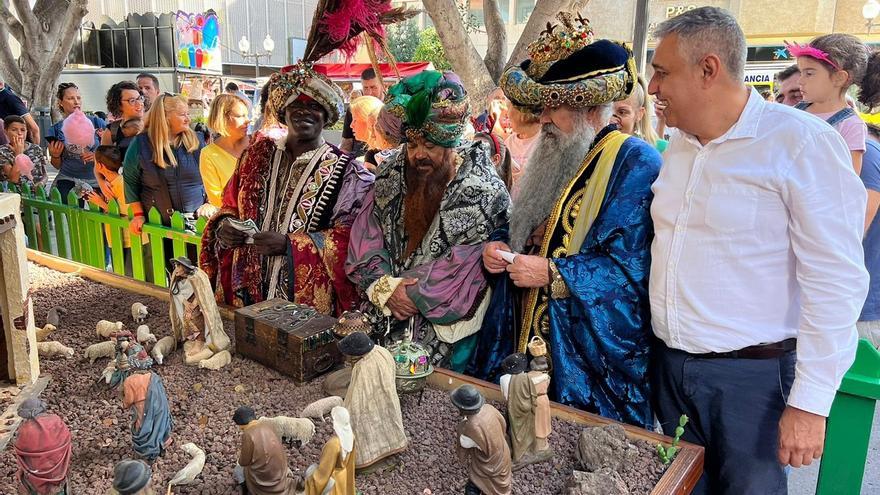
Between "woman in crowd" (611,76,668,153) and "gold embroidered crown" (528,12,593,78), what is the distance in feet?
2.04

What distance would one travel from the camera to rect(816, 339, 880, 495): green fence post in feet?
6.66

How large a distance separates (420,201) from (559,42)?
0.77 metres

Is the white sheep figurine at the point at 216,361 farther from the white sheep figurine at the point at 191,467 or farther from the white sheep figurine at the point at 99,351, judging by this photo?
the white sheep figurine at the point at 191,467

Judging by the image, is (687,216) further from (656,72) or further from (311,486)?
(311,486)

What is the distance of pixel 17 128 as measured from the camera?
6.16m

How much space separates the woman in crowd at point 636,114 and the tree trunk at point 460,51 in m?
4.20

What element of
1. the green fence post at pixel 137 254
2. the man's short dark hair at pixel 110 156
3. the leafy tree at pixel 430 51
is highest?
the leafy tree at pixel 430 51

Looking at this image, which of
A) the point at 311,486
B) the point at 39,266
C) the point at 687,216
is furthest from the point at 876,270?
the point at 39,266

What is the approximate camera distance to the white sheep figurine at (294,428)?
1.65 m

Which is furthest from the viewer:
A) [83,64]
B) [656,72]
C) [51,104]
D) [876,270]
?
[83,64]

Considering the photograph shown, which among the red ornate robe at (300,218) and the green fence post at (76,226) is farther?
the green fence post at (76,226)

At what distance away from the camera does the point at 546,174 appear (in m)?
2.25

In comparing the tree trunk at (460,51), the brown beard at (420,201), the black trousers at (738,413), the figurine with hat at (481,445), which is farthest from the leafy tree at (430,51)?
the figurine with hat at (481,445)

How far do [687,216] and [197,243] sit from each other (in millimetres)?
3040
